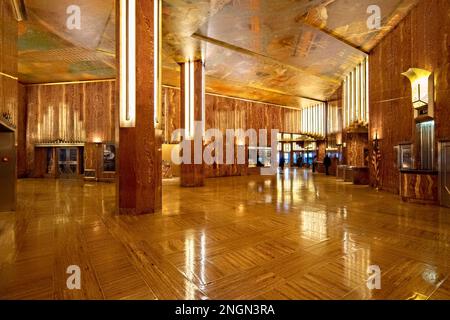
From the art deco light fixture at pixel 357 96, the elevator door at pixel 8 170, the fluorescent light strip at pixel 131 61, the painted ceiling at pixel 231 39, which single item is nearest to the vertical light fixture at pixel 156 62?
the fluorescent light strip at pixel 131 61

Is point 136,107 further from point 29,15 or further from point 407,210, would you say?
point 407,210

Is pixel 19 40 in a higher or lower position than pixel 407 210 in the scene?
higher

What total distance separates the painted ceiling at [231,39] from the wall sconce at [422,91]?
2.05 metres

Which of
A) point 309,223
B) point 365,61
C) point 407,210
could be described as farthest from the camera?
point 365,61

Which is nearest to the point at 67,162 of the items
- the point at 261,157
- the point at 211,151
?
the point at 211,151

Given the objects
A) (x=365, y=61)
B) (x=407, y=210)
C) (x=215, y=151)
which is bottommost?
(x=407, y=210)

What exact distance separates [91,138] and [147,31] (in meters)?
9.56

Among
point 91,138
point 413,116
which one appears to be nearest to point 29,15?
point 91,138

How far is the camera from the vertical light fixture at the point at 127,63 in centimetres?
453

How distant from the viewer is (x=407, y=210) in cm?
486

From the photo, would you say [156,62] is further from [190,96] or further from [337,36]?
[337,36]

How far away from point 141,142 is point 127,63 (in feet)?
5.25

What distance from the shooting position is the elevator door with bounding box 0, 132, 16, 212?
4832 millimetres

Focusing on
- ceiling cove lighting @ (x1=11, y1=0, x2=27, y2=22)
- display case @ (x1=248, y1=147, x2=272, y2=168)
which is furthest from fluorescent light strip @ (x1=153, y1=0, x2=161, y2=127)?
display case @ (x1=248, y1=147, x2=272, y2=168)
